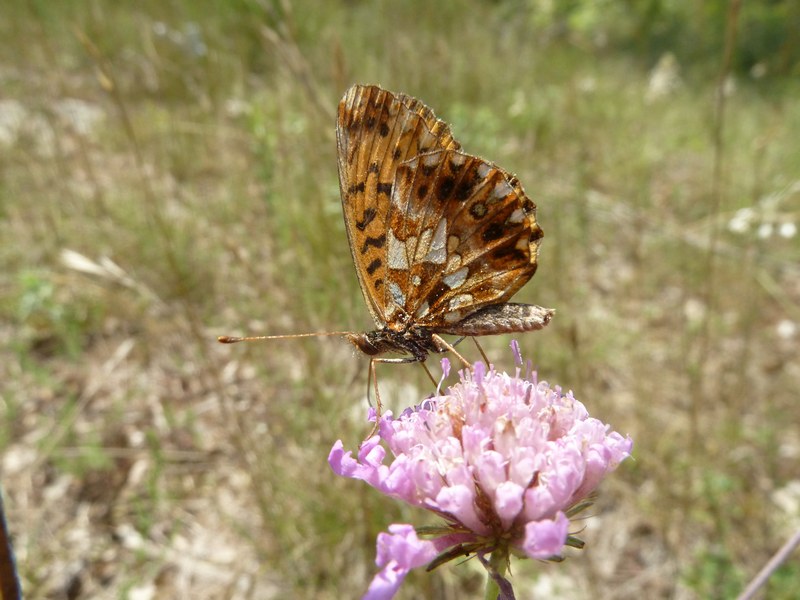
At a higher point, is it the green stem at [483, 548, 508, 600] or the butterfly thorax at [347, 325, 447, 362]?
the butterfly thorax at [347, 325, 447, 362]

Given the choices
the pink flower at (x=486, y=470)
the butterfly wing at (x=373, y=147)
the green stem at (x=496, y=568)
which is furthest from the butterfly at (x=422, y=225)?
the green stem at (x=496, y=568)

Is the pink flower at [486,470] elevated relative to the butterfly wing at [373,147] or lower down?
lower down

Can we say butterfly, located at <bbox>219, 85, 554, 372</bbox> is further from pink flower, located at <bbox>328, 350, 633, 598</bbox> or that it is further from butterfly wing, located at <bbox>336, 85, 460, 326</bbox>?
pink flower, located at <bbox>328, 350, 633, 598</bbox>

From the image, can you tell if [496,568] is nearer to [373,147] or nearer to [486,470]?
[486,470]

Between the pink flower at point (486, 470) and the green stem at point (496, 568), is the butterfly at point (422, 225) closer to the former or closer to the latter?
the pink flower at point (486, 470)

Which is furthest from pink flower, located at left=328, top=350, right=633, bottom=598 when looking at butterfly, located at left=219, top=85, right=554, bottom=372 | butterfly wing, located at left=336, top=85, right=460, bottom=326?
butterfly wing, located at left=336, top=85, right=460, bottom=326

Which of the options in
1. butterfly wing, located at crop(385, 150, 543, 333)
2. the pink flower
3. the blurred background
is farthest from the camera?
the blurred background

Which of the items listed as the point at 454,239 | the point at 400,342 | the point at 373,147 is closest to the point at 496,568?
the point at 400,342
